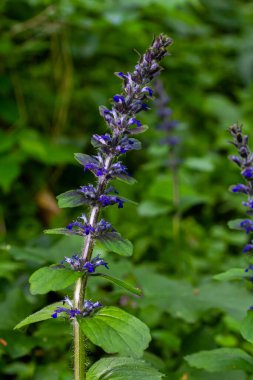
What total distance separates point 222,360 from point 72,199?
2.84ft

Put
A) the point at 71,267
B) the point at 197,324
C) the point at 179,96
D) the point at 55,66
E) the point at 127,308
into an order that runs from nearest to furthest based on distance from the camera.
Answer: the point at 71,267 → the point at 127,308 → the point at 197,324 → the point at 55,66 → the point at 179,96

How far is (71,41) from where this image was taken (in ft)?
18.0

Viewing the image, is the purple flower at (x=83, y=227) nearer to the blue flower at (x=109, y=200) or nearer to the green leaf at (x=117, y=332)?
the blue flower at (x=109, y=200)

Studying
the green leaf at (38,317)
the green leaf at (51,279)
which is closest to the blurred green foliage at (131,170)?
the green leaf at (38,317)

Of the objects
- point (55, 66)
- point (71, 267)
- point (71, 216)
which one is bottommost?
point (71, 267)

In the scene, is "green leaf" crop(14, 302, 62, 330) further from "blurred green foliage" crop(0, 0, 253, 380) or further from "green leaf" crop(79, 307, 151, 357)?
"blurred green foliage" crop(0, 0, 253, 380)

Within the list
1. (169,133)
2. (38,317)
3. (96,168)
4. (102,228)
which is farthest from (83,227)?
(169,133)

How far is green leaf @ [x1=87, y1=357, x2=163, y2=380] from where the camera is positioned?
67.2 inches

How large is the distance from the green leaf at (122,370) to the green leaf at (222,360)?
37cm

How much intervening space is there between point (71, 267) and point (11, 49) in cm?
344

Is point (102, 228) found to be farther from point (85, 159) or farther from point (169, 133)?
point (169, 133)

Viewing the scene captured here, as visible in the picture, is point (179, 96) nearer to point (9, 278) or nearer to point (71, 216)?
point (71, 216)

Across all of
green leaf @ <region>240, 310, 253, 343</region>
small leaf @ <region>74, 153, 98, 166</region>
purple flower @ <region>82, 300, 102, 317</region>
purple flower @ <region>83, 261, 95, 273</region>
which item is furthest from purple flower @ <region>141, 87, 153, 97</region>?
green leaf @ <region>240, 310, 253, 343</region>

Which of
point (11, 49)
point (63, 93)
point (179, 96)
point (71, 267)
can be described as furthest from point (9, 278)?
point (179, 96)
